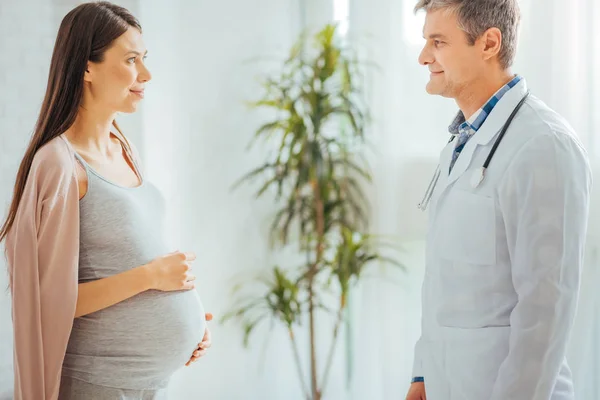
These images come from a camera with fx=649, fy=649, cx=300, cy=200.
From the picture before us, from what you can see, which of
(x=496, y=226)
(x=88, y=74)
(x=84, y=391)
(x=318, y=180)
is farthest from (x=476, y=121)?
(x=318, y=180)

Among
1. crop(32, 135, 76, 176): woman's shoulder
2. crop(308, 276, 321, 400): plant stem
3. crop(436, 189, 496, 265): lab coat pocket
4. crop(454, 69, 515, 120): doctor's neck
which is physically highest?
crop(454, 69, 515, 120): doctor's neck

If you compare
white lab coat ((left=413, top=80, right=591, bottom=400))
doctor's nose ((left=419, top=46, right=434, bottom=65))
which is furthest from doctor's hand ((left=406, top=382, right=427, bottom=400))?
doctor's nose ((left=419, top=46, right=434, bottom=65))

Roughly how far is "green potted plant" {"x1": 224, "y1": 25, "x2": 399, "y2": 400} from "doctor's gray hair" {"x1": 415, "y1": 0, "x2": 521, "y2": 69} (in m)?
1.20

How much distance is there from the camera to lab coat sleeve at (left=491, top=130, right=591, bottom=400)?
120 centimetres

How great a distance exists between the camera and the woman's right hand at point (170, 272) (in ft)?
5.19

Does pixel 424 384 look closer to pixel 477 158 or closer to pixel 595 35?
pixel 477 158

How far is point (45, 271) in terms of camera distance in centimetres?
145

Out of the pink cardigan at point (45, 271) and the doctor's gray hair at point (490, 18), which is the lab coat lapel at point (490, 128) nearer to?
the doctor's gray hair at point (490, 18)

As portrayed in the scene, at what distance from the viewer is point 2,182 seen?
2.16m

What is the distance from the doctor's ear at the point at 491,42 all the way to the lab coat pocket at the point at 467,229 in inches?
12.0

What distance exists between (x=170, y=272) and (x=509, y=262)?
0.81m

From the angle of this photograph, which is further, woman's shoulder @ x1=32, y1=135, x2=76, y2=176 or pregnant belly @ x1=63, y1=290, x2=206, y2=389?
pregnant belly @ x1=63, y1=290, x2=206, y2=389

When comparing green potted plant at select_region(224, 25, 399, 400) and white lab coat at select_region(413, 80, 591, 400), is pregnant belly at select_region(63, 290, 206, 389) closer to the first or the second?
white lab coat at select_region(413, 80, 591, 400)

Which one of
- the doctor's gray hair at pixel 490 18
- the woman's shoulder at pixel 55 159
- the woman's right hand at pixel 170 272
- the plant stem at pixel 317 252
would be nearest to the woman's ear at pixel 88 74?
the woman's shoulder at pixel 55 159
